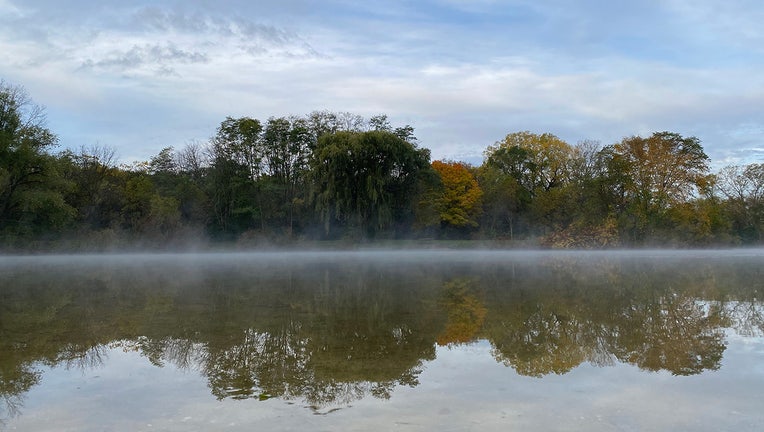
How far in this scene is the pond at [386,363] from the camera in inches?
182

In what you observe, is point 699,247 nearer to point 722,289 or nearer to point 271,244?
point 271,244

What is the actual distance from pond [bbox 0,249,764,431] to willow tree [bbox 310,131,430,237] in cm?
3111

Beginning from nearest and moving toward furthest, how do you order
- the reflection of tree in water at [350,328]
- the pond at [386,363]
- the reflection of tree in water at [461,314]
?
the pond at [386,363]
the reflection of tree in water at [350,328]
the reflection of tree in water at [461,314]

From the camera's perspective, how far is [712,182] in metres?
47.9

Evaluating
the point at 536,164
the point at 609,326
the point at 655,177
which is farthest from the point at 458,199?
the point at 609,326

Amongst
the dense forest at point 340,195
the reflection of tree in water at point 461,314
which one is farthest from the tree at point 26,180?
the reflection of tree in water at point 461,314

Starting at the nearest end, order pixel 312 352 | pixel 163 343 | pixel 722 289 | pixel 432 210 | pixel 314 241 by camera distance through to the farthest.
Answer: pixel 312 352
pixel 163 343
pixel 722 289
pixel 314 241
pixel 432 210

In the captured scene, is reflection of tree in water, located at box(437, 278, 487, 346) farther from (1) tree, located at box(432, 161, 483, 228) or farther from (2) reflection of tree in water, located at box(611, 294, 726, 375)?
(1) tree, located at box(432, 161, 483, 228)

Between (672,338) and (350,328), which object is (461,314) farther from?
(672,338)

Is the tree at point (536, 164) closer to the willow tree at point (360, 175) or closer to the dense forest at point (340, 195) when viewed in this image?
the dense forest at point (340, 195)

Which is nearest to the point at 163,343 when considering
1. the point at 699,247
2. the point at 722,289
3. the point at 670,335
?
the point at 670,335

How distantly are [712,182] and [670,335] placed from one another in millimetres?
46065

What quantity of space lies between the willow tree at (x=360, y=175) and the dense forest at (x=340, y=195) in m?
0.11

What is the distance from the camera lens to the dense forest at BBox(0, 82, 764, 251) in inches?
1593
